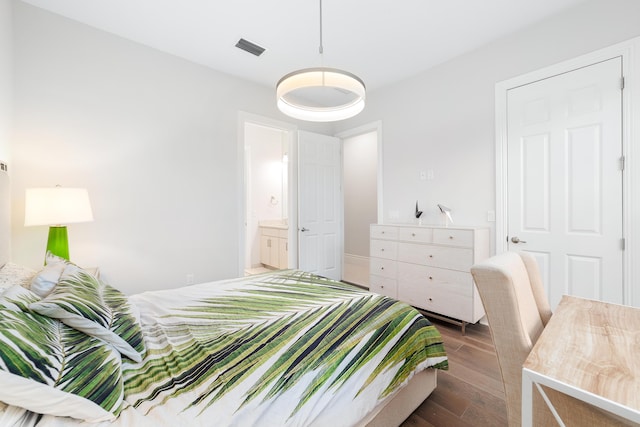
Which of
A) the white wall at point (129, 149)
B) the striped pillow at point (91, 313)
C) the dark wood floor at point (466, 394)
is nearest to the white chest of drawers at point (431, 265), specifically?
the dark wood floor at point (466, 394)

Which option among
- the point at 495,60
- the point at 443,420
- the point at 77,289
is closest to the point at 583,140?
the point at 495,60

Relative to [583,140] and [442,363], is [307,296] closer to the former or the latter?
[442,363]

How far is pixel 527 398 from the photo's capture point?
69cm

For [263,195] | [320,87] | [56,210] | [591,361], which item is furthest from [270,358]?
[263,195]

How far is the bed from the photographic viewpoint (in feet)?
2.45

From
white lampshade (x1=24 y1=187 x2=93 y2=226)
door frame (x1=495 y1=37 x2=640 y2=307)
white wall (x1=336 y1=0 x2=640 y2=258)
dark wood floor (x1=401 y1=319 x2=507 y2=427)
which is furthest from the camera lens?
white wall (x1=336 y1=0 x2=640 y2=258)

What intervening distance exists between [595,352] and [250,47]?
323 cm

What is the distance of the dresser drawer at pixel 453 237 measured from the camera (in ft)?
7.98

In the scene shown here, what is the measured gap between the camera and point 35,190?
5.96 feet

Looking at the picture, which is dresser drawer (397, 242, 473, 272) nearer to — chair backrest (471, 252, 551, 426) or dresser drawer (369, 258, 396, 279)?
dresser drawer (369, 258, 396, 279)

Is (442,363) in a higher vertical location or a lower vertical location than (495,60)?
lower

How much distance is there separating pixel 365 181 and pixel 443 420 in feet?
14.2

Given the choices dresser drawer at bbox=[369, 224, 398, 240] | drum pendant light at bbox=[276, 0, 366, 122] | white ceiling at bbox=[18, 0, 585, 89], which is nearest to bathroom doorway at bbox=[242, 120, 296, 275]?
dresser drawer at bbox=[369, 224, 398, 240]

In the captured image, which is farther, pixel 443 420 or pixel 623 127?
pixel 623 127
